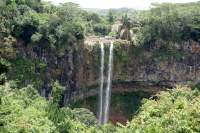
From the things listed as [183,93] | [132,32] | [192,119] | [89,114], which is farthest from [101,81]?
[192,119]

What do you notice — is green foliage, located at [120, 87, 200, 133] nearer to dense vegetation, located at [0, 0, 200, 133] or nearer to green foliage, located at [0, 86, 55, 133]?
dense vegetation, located at [0, 0, 200, 133]

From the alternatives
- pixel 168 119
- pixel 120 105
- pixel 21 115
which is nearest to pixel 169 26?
pixel 120 105

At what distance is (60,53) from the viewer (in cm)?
3594

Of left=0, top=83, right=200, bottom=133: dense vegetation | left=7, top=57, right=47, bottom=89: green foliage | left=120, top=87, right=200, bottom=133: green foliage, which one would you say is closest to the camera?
left=120, top=87, right=200, bottom=133: green foliage

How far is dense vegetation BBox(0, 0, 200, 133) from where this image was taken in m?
17.9

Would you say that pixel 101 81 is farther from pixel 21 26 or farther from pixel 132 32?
pixel 21 26

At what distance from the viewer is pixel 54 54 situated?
35.8 metres

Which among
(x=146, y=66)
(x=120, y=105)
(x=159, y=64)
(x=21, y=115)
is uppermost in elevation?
(x=21, y=115)

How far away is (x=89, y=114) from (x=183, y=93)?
11449mm

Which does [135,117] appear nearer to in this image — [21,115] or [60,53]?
[21,115]

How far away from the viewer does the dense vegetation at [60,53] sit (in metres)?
17.9

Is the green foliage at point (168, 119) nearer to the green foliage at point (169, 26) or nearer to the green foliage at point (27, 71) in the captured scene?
the green foliage at point (27, 71)

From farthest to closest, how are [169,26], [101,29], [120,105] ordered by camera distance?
[101,29]
[169,26]
[120,105]

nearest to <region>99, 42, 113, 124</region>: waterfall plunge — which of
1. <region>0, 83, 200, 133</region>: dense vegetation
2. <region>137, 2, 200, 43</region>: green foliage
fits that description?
<region>137, 2, 200, 43</region>: green foliage
